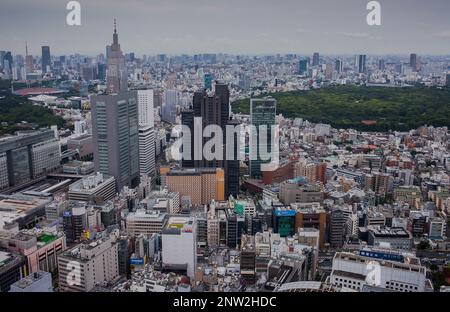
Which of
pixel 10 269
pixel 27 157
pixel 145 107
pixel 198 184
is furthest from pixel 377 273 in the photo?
pixel 145 107

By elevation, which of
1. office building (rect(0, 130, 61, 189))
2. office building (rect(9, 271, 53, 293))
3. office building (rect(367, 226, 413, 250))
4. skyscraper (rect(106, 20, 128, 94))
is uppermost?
skyscraper (rect(106, 20, 128, 94))

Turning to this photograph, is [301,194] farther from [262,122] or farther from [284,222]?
[262,122]

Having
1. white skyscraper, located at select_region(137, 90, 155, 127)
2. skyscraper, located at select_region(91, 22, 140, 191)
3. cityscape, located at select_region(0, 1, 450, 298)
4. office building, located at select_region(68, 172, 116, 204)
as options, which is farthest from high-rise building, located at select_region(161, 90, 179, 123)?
office building, located at select_region(68, 172, 116, 204)

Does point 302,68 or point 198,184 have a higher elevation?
point 302,68

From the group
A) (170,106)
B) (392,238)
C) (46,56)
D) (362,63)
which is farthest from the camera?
(170,106)

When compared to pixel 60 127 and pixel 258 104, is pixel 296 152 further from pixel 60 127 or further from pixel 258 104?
pixel 60 127

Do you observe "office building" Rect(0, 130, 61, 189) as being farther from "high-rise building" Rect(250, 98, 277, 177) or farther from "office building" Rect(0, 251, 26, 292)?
"high-rise building" Rect(250, 98, 277, 177)

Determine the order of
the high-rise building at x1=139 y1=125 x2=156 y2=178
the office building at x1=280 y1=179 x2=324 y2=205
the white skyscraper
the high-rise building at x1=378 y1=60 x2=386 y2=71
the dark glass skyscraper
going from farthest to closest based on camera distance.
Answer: the white skyscraper, the high-rise building at x1=378 y1=60 x2=386 y2=71, the high-rise building at x1=139 y1=125 x2=156 y2=178, the dark glass skyscraper, the office building at x1=280 y1=179 x2=324 y2=205
